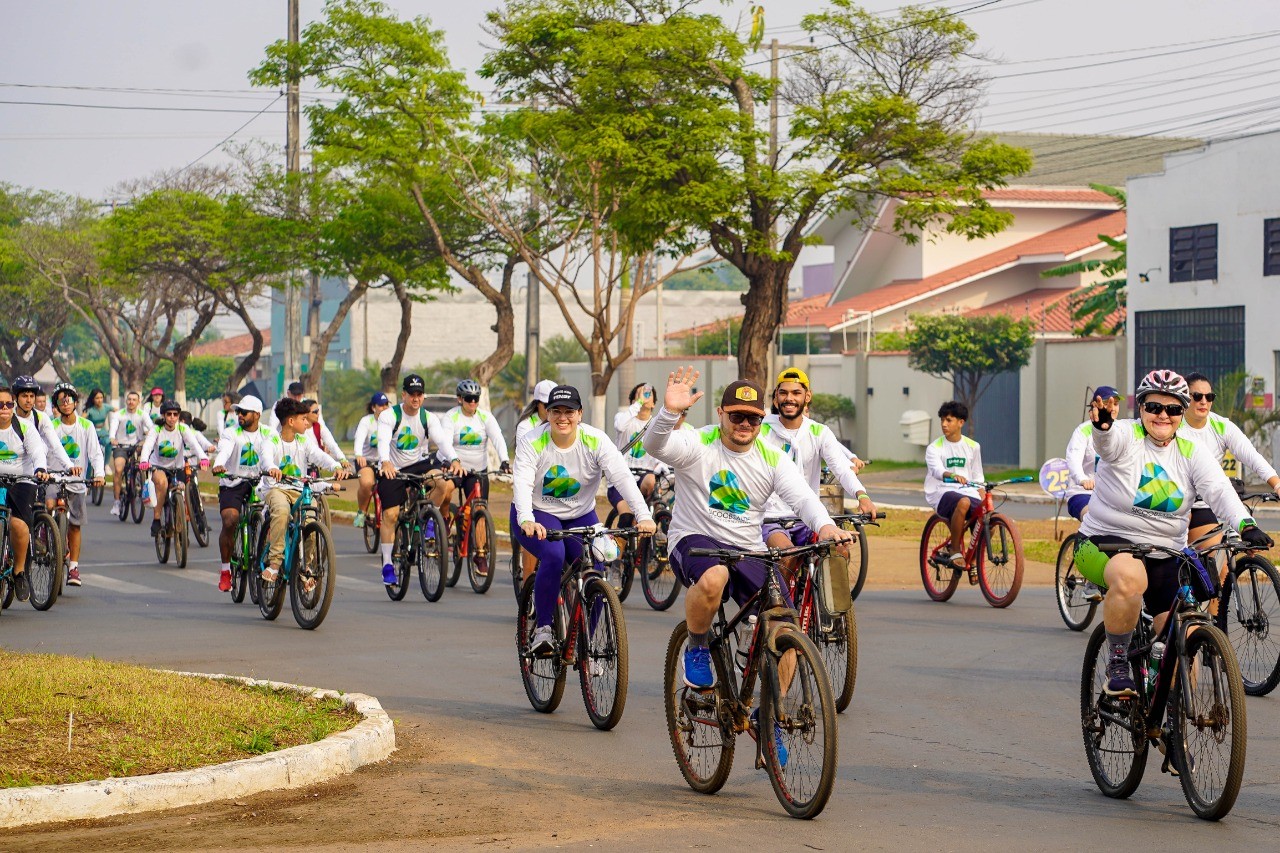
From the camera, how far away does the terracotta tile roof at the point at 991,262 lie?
48.5 m

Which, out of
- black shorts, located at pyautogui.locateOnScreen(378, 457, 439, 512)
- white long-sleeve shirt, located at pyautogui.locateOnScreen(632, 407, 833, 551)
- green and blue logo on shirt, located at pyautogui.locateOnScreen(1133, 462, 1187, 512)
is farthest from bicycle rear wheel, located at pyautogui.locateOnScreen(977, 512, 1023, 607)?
white long-sleeve shirt, located at pyautogui.locateOnScreen(632, 407, 833, 551)

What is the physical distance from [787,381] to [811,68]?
14.6m

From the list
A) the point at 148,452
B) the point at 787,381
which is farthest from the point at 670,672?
the point at 148,452

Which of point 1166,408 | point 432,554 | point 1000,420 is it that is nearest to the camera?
point 1166,408

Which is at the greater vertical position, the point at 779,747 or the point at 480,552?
the point at 480,552

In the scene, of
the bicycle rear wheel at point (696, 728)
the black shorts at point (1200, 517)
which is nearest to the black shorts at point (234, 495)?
the black shorts at point (1200, 517)

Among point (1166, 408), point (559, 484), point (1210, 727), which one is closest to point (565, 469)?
point (559, 484)

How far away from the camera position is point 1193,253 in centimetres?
3588

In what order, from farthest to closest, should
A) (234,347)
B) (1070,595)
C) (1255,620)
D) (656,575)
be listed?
(234,347) < (656,575) < (1070,595) < (1255,620)

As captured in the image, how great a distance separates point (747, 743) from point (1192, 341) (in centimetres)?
2941

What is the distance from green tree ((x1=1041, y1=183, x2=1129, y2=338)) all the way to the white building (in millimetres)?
3427

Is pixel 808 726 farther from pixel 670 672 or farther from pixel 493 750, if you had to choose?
pixel 493 750

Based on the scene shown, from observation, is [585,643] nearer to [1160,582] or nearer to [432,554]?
[1160,582]

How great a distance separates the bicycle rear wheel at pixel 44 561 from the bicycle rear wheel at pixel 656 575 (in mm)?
4862
